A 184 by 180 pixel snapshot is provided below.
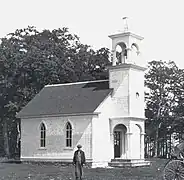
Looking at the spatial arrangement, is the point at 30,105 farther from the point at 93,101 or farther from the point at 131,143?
the point at 131,143

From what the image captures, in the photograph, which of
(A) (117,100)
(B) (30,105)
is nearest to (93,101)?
(A) (117,100)

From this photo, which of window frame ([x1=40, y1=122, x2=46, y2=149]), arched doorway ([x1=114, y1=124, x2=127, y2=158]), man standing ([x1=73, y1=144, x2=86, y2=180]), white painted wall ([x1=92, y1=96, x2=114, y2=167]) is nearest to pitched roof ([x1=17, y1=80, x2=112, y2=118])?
white painted wall ([x1=92, y1=96, x2=114, y2=167])

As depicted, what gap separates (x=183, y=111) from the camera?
235ft

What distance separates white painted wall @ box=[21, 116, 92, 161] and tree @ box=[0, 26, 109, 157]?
436 inches

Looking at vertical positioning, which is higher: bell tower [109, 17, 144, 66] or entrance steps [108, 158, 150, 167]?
bell tower [109, 17, 144, 66]

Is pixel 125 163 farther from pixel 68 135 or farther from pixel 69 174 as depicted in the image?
pixel 69 174

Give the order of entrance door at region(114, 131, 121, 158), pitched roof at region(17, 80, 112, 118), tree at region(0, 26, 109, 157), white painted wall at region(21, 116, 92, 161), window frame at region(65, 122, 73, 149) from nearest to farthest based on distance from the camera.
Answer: white painted wall at region(21, 116, 92, 161), pitched roof at region(17, 80, 112, 118), window frame at region(65, 122, 73, 149), entrance door at region(114, 131, 121, 158), tree at region(0, 26, 109, 157)

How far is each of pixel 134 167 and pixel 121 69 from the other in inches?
326

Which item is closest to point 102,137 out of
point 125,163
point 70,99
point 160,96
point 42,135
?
point 125,163

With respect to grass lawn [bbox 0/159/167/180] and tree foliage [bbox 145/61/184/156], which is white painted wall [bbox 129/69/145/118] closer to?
grass lawn [bbox 0/159/167/180]

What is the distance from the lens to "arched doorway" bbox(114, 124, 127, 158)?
139 ft

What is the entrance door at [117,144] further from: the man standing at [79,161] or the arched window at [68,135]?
the man standing at [79,161]

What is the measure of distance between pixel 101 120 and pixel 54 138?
4905mm

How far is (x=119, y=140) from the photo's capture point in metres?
43.6
